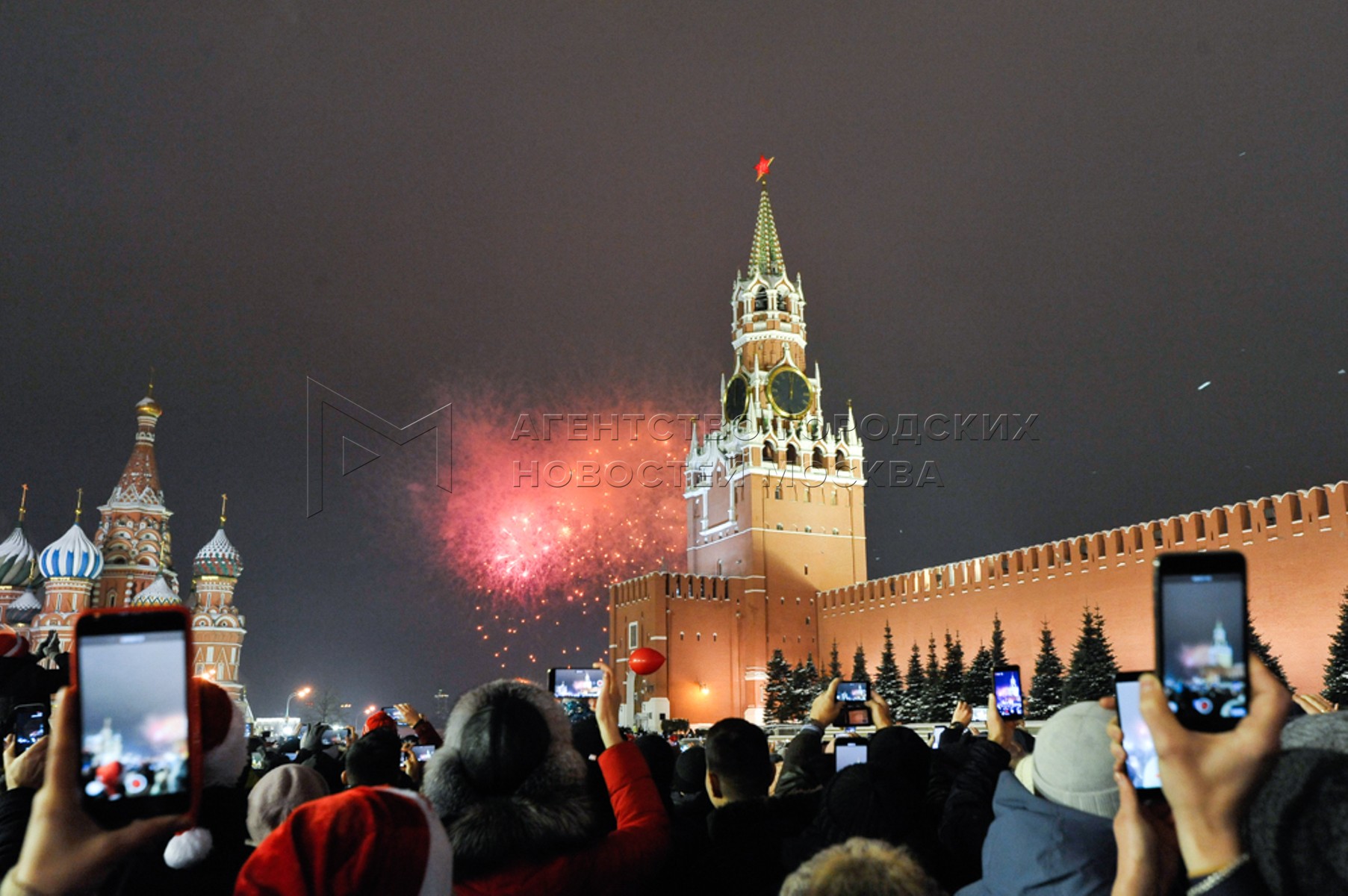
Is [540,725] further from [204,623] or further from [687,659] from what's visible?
[204,623]

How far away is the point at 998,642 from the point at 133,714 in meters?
28.7

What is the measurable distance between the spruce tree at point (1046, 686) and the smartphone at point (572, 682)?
1862 centimetres

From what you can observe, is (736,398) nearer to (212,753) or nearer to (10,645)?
(10,645)

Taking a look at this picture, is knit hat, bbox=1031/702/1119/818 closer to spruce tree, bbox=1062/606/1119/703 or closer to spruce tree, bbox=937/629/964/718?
spruce tree, bbox=1062/606/1119/703

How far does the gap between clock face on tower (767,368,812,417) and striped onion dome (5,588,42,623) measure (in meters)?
29.7

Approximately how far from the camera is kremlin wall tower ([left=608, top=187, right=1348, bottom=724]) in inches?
861

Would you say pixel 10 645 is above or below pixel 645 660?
above

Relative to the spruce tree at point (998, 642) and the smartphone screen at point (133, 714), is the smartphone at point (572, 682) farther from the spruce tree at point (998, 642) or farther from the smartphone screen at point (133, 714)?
the spruce tree at point (998, 642)

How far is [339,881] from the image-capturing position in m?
1.44

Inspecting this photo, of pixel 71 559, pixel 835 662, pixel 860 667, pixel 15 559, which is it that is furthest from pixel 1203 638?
pixel 15 559

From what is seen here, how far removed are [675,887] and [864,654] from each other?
1316 inches

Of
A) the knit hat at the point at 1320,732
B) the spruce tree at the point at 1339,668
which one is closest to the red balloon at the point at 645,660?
the knit hat at the point at 1320,732

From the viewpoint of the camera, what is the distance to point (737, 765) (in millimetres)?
2834

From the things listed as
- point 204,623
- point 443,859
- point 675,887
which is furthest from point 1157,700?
point 204,623
